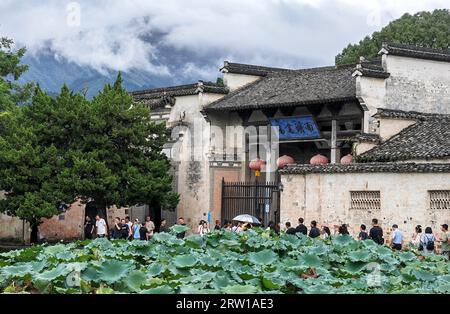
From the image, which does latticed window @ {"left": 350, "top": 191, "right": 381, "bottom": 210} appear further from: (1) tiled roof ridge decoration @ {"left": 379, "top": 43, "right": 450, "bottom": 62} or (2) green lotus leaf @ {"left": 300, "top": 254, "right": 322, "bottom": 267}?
(2) green lotus leaf @ {"left": 300, "top": 254, "right": 322, "bottom": 267}

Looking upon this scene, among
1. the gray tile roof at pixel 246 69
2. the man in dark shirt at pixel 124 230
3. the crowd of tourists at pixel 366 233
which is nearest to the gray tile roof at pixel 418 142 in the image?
the crowd of tourists at pixel 366 233

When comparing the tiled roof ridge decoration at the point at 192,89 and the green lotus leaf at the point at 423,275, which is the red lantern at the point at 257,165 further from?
the green lotus leaf at the point at 423,275

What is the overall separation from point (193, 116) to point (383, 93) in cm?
797

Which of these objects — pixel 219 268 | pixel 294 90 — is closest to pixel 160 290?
pixel 219 268

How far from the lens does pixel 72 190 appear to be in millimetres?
29047

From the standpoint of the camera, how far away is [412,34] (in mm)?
45031

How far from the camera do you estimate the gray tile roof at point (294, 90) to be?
30.2 m

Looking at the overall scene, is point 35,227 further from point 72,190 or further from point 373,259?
point 373,259

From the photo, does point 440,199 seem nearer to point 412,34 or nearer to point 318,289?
point 318,289

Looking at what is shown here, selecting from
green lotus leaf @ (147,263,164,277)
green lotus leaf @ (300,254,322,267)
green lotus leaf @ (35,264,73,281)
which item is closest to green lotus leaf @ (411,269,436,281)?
green lotus leaf @ (300,254,322,267)

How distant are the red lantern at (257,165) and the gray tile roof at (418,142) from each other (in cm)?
619

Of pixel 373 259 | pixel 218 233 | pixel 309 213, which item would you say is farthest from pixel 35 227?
pixel 373 259

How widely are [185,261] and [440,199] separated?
41.9 ft
